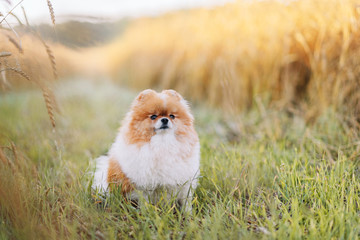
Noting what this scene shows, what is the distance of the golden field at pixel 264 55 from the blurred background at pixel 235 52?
0.01 meters

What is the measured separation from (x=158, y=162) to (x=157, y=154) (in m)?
0.05

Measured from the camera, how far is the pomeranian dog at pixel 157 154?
6.46ft

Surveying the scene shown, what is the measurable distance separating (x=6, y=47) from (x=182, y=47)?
4.29m

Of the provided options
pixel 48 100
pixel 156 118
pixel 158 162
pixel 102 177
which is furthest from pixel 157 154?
pixel 48 100

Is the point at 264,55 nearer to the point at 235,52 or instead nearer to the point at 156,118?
the point at 235,52

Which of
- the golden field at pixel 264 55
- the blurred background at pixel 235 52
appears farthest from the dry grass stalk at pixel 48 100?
the golden field at pixel 264 55

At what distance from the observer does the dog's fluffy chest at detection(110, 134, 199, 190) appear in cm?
196

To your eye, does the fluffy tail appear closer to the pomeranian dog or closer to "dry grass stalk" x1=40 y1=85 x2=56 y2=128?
the pomeranian dog

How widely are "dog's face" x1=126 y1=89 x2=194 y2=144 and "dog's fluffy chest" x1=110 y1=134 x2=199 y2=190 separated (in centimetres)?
5

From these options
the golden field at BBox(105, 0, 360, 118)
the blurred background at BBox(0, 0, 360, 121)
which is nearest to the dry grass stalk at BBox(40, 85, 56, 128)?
the blurred background at BBox(0, 0, 360, 121)

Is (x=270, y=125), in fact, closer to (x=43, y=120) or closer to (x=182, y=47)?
(x=182, y=47)

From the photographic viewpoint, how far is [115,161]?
6.93 feet

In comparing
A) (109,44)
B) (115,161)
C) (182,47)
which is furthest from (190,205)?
(109,44)

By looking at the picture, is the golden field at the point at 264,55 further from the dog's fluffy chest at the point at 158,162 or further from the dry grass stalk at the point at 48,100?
the dry grass stalk at the point at 48,100
